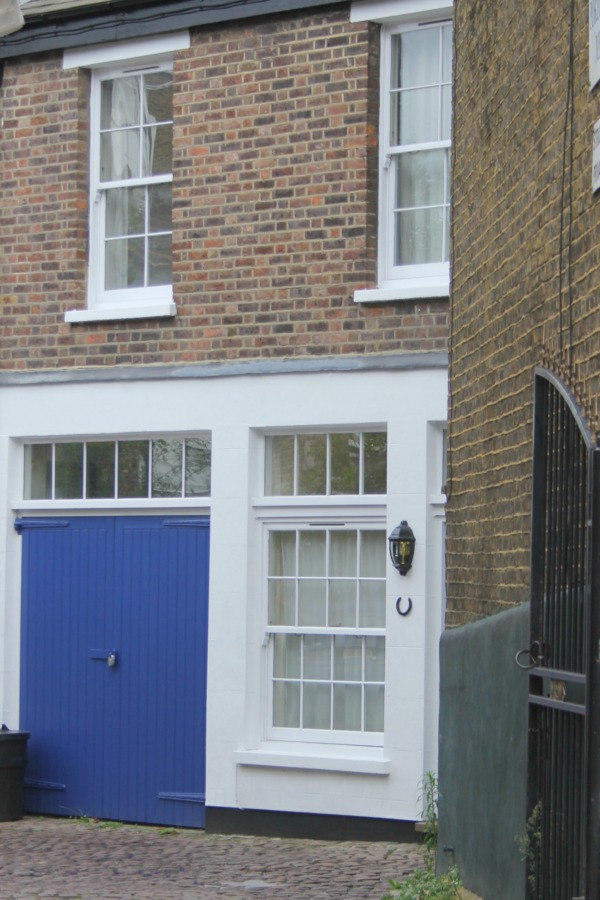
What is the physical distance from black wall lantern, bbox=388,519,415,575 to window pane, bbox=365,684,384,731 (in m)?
0.95

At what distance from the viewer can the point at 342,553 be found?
1180 cm

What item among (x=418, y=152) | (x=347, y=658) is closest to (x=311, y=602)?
(x=347, y=658)

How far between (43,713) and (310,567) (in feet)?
8.42

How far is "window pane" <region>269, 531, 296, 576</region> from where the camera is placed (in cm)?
1198

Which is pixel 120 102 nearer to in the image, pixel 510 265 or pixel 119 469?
pixel 119 469

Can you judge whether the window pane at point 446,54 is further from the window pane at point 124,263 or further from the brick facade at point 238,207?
the window pane at point 124,263

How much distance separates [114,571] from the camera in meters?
12.6

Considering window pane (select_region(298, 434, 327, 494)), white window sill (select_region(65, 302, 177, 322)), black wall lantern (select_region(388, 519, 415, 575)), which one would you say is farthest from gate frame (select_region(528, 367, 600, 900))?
white window sill (select_region(65, 302, 177, 322))

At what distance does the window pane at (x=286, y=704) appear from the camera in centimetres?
1187

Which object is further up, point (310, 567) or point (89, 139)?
point (89, 139)

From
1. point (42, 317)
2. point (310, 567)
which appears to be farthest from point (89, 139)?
point (310, 567)

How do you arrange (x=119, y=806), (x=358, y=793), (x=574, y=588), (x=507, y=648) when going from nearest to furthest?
1. (x=574, y=588)
2. (x=507, y=648)
3. (x=358, y=793)
4. (x=119, y=806)

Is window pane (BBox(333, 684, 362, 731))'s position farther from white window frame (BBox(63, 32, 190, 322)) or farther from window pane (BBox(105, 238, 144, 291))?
window pane (BBox(105, 238, 144, 291))

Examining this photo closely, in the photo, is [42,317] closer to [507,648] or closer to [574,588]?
[507,648]
